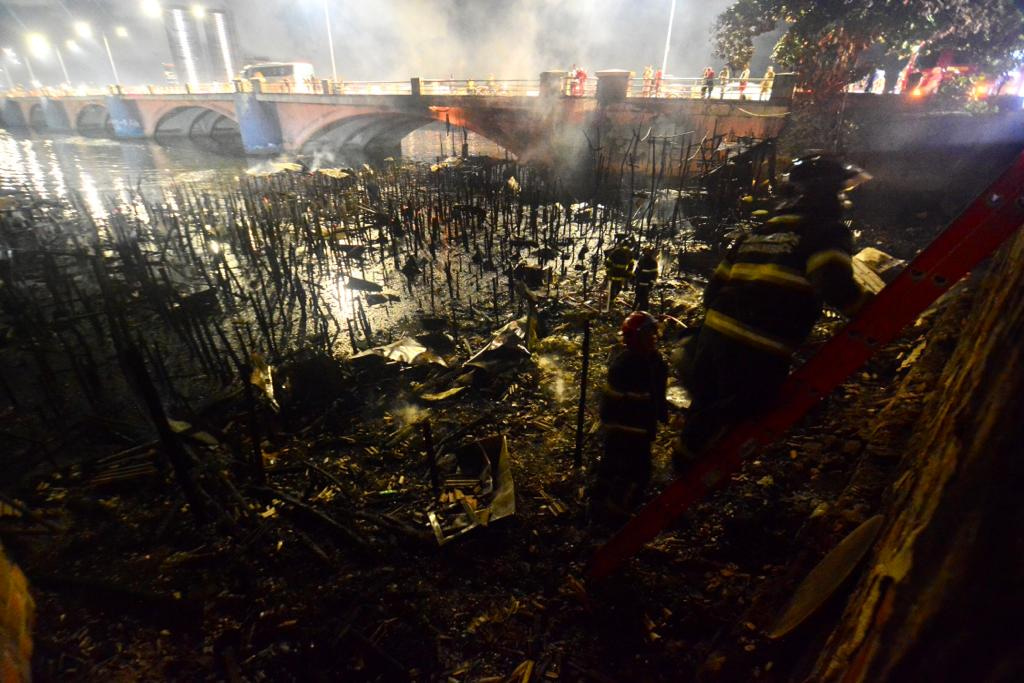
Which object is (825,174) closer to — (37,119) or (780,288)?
(780,288)

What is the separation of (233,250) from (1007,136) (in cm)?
2455

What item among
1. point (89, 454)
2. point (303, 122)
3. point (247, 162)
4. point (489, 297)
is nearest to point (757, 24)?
point (489, 297)

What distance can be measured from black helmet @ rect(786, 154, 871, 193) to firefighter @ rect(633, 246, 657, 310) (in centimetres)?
481

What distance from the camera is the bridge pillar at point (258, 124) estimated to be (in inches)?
1471

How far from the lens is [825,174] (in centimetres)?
354

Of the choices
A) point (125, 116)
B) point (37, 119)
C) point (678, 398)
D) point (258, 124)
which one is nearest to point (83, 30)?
point (37, 119)

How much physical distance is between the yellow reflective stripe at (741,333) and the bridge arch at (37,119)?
304 feet

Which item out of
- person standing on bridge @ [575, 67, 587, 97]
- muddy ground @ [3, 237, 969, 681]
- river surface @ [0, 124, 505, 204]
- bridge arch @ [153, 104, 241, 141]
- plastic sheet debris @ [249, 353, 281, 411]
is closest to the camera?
muddy ground @ [3, 237, 969, 681]

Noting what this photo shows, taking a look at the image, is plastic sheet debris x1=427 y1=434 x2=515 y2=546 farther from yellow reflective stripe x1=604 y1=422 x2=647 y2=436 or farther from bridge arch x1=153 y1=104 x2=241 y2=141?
bridge arch x1=153 y1=104 x2=241 y2=141

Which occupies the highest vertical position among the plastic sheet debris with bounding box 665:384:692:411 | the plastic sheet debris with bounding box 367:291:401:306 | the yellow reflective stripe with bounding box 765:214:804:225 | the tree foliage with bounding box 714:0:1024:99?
the tree foliage with bounding box 714:0:1024:99

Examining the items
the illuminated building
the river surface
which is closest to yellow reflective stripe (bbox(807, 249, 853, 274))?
the river surface

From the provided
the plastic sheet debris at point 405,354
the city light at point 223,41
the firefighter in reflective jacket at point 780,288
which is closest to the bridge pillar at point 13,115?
the city light at point 223,41

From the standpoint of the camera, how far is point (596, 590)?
12.5ft

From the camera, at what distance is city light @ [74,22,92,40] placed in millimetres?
90500
